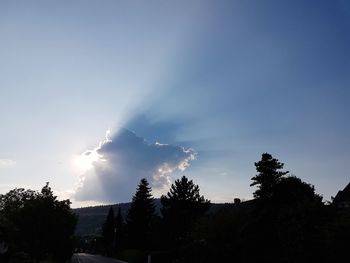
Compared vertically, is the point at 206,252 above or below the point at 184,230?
below

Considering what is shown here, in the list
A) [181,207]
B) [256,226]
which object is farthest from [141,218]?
[256,226]

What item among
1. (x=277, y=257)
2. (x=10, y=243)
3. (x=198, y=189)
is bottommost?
(x=277, y=257)

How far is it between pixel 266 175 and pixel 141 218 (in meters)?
43.8

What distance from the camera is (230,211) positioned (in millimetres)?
33688

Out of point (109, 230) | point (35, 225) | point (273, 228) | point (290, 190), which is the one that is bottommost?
point (273, 228)

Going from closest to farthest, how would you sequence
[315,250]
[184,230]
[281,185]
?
[315,250], [281,185], [184,230]

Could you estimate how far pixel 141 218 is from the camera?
239 feet

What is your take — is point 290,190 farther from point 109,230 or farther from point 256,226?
point 109,230

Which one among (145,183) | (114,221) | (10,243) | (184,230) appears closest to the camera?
(10,243)

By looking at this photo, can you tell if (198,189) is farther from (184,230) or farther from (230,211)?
(230,211)

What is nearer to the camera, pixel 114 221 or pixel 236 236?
pixel 236 236

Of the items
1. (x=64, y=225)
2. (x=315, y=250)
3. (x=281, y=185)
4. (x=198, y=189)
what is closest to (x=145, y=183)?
(x=198, y=189)

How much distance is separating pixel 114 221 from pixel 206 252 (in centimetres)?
8880

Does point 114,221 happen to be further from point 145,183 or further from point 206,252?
point 206,252
